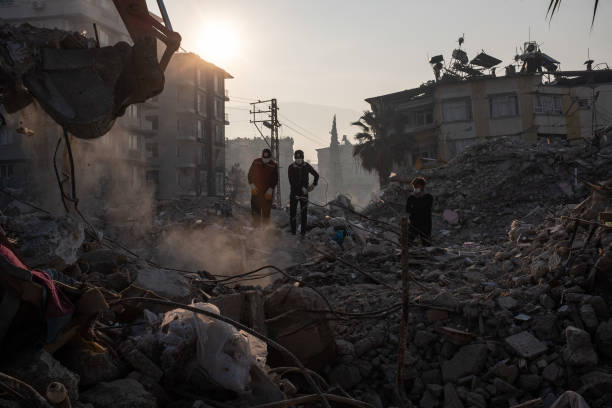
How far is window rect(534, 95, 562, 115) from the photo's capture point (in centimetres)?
2869

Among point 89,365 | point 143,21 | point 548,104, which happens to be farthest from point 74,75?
point 548,104

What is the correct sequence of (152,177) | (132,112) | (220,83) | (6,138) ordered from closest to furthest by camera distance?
(6,138)
(132,112)
(152,177)
(220,83)

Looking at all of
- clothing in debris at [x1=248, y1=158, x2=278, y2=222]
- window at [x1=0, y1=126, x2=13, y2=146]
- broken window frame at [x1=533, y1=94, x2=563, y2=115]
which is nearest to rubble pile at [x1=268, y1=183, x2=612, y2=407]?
clothing in debris at [x1=248, y1=158, x2=278, y2=222]

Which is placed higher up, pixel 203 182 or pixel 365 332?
pixel 203 182

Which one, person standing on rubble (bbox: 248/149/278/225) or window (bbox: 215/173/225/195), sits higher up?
window (bbox: 215/173/225/195)

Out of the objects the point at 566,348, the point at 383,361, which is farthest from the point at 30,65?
the point at 566,348

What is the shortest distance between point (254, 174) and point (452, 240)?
6.68 meters

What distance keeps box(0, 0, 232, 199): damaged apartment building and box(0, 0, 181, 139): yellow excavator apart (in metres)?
23.5

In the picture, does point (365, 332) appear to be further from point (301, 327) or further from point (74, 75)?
point (74, 75)

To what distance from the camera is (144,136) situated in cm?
3547

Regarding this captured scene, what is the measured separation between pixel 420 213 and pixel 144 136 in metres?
31.8

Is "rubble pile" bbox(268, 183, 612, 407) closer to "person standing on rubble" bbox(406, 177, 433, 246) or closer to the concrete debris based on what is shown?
the concrete debris

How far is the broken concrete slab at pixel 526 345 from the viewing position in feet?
11.8

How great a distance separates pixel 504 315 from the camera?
4.00m
